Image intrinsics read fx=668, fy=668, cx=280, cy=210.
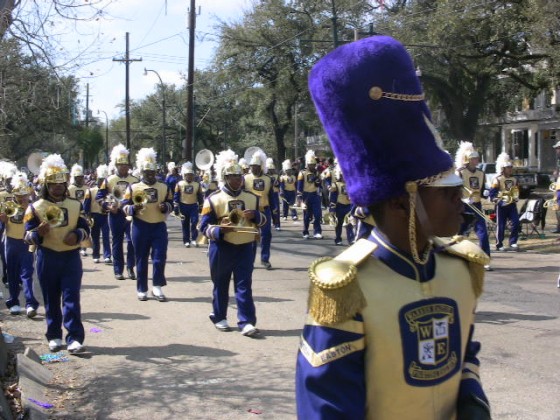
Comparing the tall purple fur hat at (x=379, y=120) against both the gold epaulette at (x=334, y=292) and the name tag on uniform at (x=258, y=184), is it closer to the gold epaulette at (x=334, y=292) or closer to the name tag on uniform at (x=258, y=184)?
the gold epaulette at (x=334, y=292)

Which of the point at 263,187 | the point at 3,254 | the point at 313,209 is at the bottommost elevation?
the point at 3,254

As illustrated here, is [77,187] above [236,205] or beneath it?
above

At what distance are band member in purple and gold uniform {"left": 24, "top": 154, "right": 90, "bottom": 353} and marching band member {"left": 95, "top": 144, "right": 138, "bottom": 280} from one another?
4881mm

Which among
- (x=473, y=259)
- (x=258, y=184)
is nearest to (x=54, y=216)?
(x=473, y=259)

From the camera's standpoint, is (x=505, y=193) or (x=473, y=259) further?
(x=505, y=193)

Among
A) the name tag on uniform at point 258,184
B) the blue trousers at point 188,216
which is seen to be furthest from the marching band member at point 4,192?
the blue trousers at point 188,216

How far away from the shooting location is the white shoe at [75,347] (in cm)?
731

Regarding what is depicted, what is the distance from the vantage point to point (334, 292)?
2178mm

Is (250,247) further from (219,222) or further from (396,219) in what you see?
(396,219)

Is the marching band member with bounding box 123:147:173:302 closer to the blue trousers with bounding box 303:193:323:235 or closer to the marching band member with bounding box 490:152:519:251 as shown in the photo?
the marching band member with bounding box 490:152:519:251

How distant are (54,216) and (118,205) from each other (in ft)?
16.9

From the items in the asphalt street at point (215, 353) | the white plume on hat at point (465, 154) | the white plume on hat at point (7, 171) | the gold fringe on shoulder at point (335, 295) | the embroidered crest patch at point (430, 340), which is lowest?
the asphalt street at point (215, 353)

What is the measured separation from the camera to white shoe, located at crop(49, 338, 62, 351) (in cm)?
751

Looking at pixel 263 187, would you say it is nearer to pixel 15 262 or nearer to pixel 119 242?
pixel 119 242
